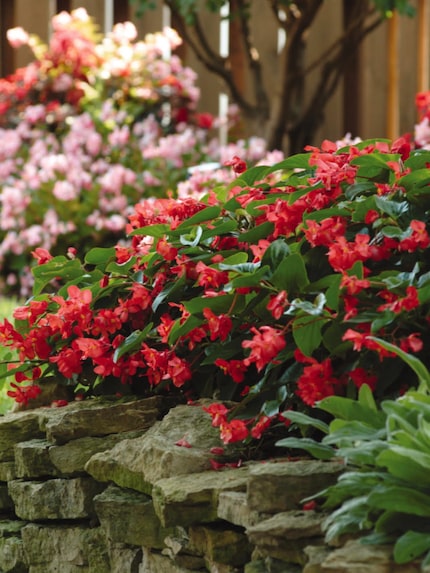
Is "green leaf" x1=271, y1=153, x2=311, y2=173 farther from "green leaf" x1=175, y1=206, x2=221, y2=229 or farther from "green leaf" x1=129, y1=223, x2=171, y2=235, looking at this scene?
"green leaf" x1=129, y1=223, x2=171, y2=235

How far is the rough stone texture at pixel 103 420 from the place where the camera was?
215 centimetres

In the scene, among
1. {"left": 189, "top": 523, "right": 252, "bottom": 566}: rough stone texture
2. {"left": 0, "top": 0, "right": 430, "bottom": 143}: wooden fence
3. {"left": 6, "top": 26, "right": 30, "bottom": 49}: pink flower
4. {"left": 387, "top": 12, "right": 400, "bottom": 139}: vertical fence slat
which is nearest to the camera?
{"left": 189, "top": 523, "right": 252, "bottom": 566}: rough stone texture

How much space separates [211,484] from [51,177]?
12.9 feet

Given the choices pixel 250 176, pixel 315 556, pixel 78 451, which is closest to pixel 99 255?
pixel 250 176

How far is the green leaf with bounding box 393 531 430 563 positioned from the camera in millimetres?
1360

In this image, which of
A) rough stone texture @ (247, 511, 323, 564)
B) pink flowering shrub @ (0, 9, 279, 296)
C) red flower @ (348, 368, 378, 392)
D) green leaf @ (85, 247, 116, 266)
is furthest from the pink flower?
rough stone texture @ (247, 511, 323, 564)

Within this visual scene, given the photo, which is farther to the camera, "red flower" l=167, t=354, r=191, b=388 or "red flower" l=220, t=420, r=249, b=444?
"red flower" l=167, t=354, r=191, b=388

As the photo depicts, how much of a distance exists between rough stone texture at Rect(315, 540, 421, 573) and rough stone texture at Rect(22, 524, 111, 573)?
2.59 feet

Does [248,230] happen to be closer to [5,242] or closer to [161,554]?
[161,554]

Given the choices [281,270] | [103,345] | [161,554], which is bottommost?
[161,554]

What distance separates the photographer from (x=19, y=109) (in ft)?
20.8

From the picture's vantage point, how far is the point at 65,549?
2111mm

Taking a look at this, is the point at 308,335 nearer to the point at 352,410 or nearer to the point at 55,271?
the point at 352,410

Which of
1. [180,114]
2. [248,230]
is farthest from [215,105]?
[248,230]
